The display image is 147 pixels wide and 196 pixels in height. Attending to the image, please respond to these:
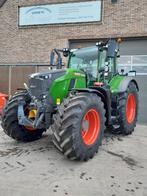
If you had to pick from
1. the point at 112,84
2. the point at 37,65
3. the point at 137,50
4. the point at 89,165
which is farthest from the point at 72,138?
the point at 37,65

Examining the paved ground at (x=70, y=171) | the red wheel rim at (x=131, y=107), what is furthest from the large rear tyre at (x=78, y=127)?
the red wheel rim at (x=131, y=107)

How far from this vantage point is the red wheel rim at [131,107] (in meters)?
8.97

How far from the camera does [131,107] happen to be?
30.3 ft

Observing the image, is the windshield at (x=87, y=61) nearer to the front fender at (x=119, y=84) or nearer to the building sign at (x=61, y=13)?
the front fender at (x=119, y=84)

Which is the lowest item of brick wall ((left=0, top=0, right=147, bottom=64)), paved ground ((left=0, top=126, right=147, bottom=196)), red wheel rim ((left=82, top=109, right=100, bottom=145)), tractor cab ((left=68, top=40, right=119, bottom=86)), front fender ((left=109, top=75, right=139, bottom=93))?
paved ground ((left=0, top=126, right=147, bottom=196))

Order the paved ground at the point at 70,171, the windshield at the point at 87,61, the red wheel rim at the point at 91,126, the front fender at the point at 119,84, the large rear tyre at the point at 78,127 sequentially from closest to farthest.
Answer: the paved ground at the point at 70,171, the large rear tyre at the point at 78,127, the red wheel rim at the point at 91,126, the windshield at the point at 87,61, the front fender at the point at 119,84

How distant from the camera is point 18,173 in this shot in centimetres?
576

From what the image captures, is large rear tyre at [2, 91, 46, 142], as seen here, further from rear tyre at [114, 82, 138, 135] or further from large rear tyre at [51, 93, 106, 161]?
rear tyre at [114, 82, 138, 135]

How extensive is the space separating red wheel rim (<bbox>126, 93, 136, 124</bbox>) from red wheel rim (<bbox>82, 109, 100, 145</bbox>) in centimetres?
227

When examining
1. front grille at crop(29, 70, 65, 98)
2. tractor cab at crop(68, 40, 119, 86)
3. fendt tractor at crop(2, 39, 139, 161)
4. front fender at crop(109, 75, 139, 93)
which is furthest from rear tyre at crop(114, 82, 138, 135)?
front grille at crop(29, 70, 65, 98)

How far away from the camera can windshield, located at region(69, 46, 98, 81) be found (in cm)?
811

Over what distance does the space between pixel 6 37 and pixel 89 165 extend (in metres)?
12.3

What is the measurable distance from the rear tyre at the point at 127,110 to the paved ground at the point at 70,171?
692 mm

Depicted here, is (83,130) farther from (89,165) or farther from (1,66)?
(1,66)
